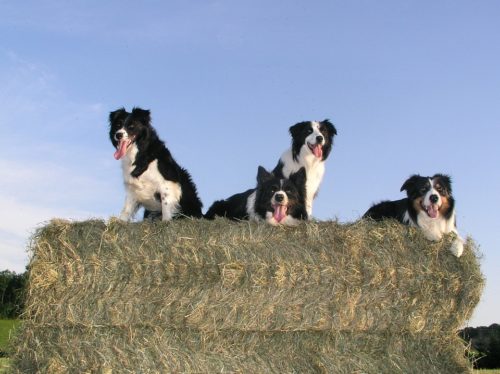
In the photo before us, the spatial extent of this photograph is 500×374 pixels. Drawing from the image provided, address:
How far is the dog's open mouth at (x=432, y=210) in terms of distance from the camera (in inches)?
236

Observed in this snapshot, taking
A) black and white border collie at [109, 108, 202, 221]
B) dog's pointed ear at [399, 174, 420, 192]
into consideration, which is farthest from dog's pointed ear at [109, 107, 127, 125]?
dog's pointed ear at [399, 174, 420, 192]

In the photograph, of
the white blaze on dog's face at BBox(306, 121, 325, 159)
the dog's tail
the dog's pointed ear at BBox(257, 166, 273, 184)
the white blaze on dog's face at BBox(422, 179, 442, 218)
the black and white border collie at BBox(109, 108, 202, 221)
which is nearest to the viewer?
the white blaze on dog's face at BBox(422, 179, 442, 218)

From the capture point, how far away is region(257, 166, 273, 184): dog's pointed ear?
246 inches

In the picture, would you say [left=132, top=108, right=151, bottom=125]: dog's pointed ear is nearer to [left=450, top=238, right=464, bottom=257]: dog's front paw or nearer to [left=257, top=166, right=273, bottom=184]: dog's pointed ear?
[left=257, top=166, right=273, bottom=184]: dog's pointed ear

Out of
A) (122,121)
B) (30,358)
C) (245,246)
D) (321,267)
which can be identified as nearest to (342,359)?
(321,267)

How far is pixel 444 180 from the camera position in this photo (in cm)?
617

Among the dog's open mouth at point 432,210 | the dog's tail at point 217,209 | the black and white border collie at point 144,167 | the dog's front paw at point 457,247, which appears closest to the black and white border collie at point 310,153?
the dog's tail at point 217,209

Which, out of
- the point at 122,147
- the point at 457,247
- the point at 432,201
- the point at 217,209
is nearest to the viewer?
the point at 432,201

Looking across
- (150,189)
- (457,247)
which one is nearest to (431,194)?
(457,247)

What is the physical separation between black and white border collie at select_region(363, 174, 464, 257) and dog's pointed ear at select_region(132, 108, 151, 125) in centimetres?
274

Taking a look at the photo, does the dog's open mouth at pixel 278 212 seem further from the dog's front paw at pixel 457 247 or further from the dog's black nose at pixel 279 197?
the dog's front paw at pixel 457 247

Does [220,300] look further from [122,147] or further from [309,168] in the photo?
[122,147]

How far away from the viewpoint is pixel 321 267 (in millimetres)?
5617

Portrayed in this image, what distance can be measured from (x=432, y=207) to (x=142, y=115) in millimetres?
3117
